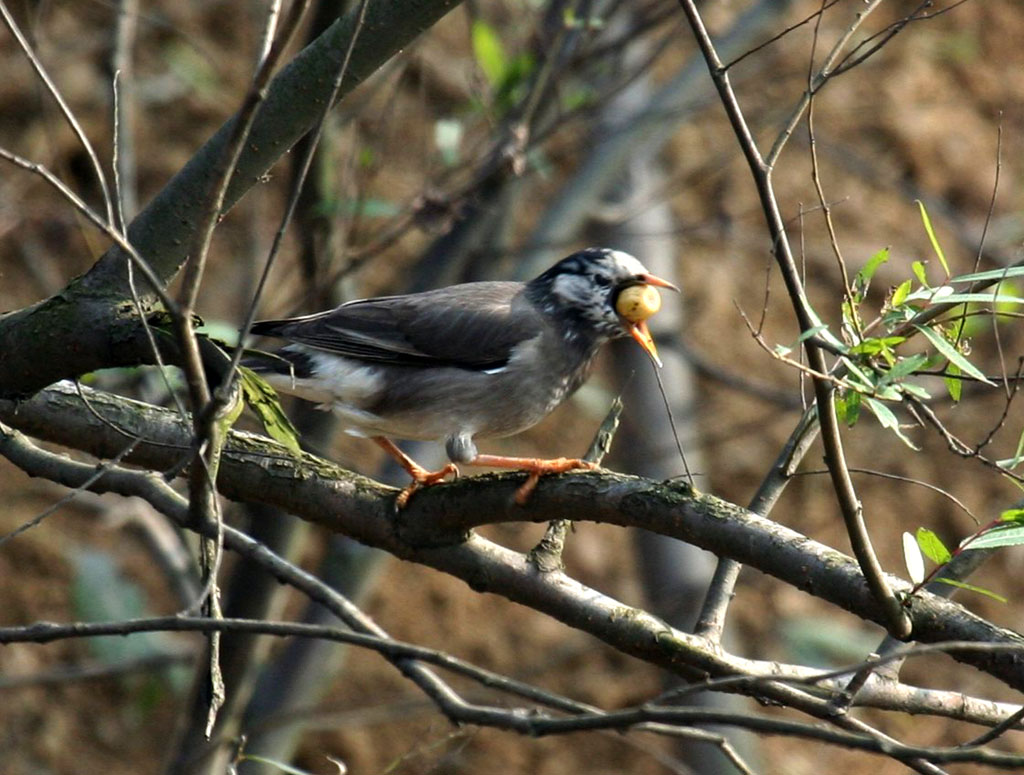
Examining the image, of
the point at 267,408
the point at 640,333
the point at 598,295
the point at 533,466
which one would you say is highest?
the point at 598,295

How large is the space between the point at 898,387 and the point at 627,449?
15.7ft

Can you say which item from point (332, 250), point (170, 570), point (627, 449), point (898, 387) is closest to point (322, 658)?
point (170, 570)

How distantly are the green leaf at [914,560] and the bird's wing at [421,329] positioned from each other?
1.87 m

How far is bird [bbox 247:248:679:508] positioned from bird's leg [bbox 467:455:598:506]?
0.49ft

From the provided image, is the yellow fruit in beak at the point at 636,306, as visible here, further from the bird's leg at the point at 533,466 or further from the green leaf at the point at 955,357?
the green leaf at the point at 955,357

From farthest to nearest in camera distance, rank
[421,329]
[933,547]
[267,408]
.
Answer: [421,329], [267,408], [933,547]

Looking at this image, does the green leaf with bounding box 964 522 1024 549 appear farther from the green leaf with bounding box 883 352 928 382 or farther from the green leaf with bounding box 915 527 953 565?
the green leaf with bounding box 883 352 928 382

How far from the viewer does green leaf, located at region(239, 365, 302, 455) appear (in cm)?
280

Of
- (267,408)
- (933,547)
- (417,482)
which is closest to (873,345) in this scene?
(933,547)

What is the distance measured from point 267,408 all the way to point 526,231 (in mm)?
5483

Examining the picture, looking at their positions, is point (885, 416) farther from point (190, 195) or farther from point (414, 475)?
point (414, 475)

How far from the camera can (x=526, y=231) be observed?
817 centimetres

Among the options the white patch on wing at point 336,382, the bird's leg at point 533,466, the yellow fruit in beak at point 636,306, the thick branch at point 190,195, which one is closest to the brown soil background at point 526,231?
the yellow fruit in beak at point 636,306

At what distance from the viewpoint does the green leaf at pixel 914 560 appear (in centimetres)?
265
